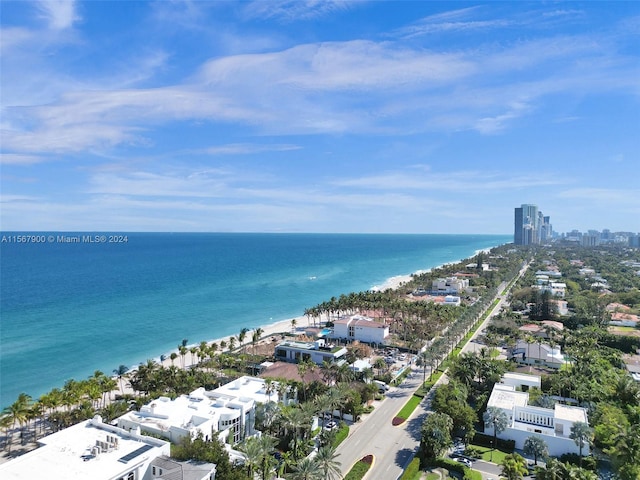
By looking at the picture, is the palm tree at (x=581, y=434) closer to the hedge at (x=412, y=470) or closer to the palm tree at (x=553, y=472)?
the palm tree at (x=553, y=472)

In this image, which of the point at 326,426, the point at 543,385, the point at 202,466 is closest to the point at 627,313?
the point at 543,385

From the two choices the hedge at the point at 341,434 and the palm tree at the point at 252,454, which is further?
the hedge at the point at 341,434

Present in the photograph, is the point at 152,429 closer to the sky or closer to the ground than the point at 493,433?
closer to the sky

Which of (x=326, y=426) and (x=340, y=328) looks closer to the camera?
(x=326, y=426)

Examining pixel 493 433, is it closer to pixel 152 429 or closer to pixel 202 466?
pixel 202 466

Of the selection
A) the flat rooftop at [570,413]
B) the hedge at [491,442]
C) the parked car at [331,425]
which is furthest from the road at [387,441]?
the flat rooftop at [570,413]

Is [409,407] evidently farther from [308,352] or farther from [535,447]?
[308,352]
